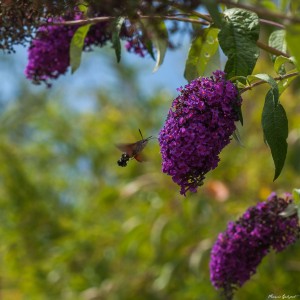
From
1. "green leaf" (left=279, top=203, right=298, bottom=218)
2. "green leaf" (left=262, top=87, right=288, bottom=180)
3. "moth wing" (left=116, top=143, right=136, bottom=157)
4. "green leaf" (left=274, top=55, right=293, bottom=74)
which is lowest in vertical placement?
"green leaf" (left=279, top=203, right=298, bottom=218)

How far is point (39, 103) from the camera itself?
197 inches

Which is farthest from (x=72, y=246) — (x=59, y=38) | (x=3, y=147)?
(x=59, y=38)

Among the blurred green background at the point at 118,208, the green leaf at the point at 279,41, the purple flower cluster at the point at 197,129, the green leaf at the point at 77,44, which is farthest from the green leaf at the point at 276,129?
the blurred green background at the point at 118,208

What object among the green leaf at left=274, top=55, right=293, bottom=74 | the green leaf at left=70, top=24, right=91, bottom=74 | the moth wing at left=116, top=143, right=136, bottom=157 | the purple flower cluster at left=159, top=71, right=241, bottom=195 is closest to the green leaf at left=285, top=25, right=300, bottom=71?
the purple flower cluster at left=159, top=71, right=241, bottom=195

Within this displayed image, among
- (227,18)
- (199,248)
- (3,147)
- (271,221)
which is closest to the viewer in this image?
(227,18)

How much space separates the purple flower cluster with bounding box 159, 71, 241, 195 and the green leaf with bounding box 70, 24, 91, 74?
49 centimetres

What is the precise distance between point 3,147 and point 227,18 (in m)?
2.77

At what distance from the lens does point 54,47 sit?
173cm

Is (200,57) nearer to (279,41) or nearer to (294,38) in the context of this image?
(279,41)

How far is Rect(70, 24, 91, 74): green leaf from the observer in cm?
165

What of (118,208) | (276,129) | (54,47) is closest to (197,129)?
(276,129)

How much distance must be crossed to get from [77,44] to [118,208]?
244 centimetres

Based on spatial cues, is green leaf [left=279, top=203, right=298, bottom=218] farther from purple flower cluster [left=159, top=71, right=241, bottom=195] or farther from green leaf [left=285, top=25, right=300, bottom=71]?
green leaf [left=285, top=25, right=300, bottom=71]

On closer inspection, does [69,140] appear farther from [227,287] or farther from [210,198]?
[227,287]
